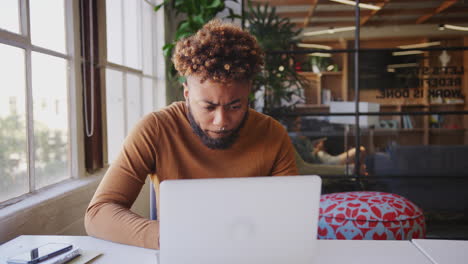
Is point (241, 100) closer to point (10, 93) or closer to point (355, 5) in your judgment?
point (10, 93)

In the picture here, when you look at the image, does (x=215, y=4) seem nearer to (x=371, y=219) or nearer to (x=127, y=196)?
(x=371, y=219)

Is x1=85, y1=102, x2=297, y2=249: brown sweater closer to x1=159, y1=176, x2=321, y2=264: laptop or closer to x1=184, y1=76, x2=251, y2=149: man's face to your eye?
x1=184, y1=76, x2=251, y2=149: man's face

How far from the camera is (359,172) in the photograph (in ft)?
12.4

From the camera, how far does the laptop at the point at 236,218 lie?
89 cm

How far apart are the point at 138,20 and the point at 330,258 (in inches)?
127

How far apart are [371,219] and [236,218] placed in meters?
1.72

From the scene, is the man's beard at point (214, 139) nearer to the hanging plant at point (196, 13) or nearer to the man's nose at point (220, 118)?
the man's nose at point (220, 118)

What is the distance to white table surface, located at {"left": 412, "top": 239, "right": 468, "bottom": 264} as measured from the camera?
1.20m

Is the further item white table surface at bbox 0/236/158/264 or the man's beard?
the man's beard

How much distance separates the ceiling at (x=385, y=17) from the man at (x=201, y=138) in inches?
88.1

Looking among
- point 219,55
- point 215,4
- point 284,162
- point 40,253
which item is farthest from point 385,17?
point 40,253

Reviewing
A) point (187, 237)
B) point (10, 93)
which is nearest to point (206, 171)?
point (187, 237)

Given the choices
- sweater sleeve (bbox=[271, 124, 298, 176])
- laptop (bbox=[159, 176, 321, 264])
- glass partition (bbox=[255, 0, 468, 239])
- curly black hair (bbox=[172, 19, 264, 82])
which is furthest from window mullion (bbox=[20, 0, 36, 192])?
glass partition (bbox=[255, 0, 468, 239])

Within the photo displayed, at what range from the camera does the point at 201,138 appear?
1.63 meters
